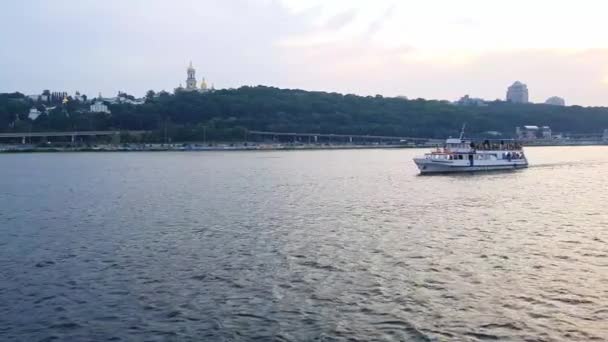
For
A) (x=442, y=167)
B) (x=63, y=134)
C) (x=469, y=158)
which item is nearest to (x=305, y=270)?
(x=442, y=167)

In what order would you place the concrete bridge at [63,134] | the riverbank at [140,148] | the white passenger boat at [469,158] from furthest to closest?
the concrete bridge at [63,134] → the riverbank at [140,148] → the white passenger boat at [469,158]

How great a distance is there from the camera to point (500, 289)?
19750 millimetres

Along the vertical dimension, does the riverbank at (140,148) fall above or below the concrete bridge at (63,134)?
below

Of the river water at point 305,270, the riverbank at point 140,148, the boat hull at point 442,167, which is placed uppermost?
the riverbank at point 140,148

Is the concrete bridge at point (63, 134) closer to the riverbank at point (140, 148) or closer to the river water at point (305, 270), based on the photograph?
the riverbank at point (140, 148)

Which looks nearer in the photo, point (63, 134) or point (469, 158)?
point (469, 158)

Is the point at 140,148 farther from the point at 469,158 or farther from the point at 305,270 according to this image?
the point at 305,270

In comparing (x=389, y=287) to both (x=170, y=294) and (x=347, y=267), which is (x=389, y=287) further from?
(x=170, y=294)

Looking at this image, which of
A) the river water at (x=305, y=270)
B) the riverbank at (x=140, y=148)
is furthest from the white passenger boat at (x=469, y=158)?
the riverbank at (x=140, y=148)

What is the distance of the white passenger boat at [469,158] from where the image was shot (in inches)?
2894

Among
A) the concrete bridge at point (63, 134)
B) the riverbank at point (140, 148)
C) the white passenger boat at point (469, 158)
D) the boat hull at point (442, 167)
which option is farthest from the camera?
the concrete bridge at point (63, 134)

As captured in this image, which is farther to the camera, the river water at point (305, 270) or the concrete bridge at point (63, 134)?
the concrete bridge at point (63, 134)

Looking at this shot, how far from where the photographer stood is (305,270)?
72.9 ft

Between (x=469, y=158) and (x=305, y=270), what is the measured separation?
57698 mm
